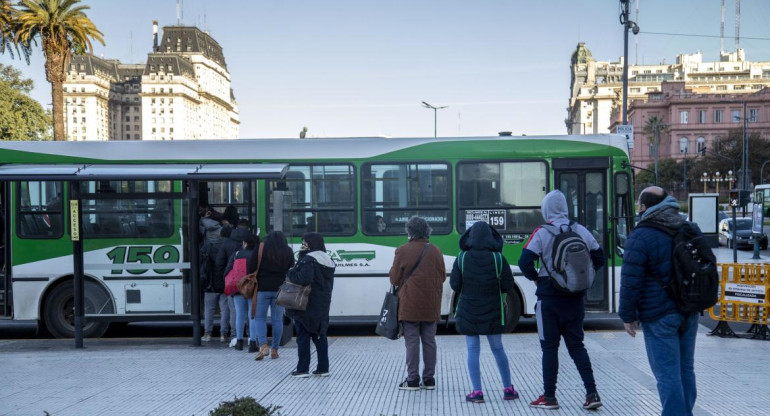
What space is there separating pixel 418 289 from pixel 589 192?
20.1 feet

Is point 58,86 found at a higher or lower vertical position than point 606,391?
higher

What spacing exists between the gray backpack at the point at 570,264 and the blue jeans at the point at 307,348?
299cm

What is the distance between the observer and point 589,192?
13164 millimetres

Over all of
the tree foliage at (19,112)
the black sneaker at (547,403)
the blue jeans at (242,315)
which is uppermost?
the tree foliage at (19,112)

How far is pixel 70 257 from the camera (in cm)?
1276

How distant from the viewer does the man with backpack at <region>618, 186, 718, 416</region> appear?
5.82 meters

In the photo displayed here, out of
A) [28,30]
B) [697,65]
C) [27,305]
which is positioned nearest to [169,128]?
[697,65]

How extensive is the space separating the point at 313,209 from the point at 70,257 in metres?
3.86

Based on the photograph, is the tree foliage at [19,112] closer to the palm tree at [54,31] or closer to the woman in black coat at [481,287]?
the palm tree at [54,31]

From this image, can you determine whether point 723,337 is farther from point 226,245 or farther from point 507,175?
point 226,245

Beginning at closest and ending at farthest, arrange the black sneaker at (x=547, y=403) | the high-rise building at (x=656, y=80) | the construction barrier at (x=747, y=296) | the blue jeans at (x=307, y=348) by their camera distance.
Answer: the black sneaker at (x=547, y=403)
the blue jeans at (x=307, y=348)
the construction barrier at (x=747, y=296)
the high-rise building at (x=656, y=80)

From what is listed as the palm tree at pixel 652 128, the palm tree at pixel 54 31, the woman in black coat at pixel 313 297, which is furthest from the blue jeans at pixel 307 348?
the palm tree at pixel 652 128

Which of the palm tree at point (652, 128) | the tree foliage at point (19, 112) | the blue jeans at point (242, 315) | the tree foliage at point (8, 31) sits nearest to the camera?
the blue jeans at point (242, 315)

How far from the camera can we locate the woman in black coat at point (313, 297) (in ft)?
28.8
